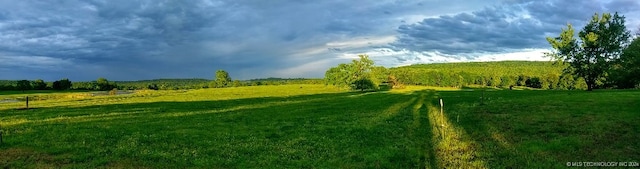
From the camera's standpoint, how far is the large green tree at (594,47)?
77.1 meters

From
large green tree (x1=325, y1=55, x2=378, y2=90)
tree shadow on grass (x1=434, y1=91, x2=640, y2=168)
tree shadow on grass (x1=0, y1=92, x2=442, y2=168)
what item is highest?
large green tree (x1=325, y1=55, x2=378, y2=90)

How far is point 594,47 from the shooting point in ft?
261

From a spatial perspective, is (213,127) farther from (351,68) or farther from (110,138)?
Answer: (351,68)

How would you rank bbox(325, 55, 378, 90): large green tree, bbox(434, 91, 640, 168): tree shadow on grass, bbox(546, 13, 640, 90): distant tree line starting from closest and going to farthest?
1. bbox(434, 91, 640, 168): tree shadow on grass
2. bbox(546, 13, 640, 90): distant tree line
3. bbox(325, 55, 378, 90): large green tree

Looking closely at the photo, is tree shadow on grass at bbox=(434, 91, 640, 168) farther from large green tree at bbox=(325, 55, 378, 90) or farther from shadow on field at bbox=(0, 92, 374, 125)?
large green tree at bbox=(325, 55, 378, 90)

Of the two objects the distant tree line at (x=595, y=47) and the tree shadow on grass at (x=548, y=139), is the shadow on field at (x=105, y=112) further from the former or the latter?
the distant tree line at (x=595, y=47)

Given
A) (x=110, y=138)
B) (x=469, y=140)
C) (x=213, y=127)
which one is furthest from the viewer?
(x=213, y=127)

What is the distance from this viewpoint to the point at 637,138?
18.2m

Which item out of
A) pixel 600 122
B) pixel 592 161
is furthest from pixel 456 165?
pixel 600 122

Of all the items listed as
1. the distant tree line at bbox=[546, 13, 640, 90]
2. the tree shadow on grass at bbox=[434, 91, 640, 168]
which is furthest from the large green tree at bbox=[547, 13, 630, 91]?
the tree shadow on grass at bbox=[434, 91, 640, 168]

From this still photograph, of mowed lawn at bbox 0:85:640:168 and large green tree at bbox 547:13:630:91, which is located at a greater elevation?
large green tree at bbox 547:13:630:91

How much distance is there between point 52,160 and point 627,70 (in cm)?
4965

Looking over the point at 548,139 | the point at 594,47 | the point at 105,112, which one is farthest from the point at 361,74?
the point at 548,139

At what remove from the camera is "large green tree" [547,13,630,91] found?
77.1 m
